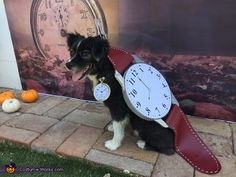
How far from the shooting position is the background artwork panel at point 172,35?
9.08ft

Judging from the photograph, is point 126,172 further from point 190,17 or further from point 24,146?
point 190,17

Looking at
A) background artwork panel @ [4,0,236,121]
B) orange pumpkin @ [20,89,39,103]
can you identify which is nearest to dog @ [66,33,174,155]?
background artwork panel @ [4,0,236,121]

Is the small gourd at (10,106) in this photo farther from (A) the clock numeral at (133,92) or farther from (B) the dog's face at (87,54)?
(A) the clock numeral at (133,92)

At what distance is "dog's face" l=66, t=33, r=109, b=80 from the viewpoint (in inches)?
85.7

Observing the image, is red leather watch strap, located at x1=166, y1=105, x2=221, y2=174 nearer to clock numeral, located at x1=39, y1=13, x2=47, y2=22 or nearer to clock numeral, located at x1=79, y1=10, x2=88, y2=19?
clock numeral, located at x1=79, y1=10, x2=88, y2=19

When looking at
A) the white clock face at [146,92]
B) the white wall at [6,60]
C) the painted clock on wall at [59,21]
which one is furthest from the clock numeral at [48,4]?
the white clock face at [146,92]

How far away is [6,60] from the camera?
4105 millimetres

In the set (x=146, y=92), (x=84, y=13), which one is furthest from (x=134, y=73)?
(x=84, y=13)

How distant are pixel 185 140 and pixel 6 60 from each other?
118 inches

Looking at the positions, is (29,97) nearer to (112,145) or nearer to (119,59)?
(112,145)

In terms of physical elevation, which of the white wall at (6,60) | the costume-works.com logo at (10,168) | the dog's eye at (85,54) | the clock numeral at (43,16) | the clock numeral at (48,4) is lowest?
the costume-works.com logo at (10,168)

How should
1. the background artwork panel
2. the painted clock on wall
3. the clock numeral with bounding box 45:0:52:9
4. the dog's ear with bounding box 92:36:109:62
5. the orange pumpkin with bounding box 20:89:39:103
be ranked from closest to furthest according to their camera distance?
the dog's ear with bounding box 92:36:109:62, the background artwork panel, the painted clock on wall, the clock numeral with bounding box 45:0:52:9, the orange pumpkin with bounding box 20:89:39:103

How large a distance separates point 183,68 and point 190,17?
55 cm

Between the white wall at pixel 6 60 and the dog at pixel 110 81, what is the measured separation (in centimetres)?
197
